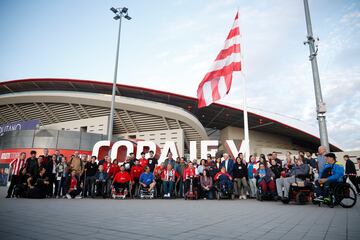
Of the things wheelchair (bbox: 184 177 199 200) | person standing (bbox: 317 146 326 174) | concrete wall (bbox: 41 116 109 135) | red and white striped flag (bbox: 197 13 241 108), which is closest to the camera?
person standing (bbox: 317 146 326 174)

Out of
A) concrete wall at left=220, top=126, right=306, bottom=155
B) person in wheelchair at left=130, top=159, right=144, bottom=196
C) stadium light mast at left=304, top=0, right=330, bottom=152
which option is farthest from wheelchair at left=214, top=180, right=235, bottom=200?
concrete wall at left=220, top=126, right=306, bottom=155

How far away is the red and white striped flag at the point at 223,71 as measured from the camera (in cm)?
1324

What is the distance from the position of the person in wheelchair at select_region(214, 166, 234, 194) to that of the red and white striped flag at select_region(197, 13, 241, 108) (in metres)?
4.95

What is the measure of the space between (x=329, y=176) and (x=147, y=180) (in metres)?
7.11

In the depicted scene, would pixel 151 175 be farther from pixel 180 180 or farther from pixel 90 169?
pixel 90 169

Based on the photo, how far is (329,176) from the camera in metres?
6.51

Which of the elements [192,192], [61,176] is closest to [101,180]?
[61,176]

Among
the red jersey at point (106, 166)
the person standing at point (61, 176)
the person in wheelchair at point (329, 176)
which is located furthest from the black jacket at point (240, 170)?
the person standing at point (61, 176)

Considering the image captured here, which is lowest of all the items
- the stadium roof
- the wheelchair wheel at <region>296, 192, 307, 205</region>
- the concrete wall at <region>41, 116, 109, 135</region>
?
the wheelchair wheel at <region>296, 192, 307, 205</region>

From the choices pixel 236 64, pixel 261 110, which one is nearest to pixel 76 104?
pixel 236 64

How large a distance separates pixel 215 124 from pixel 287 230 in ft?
121

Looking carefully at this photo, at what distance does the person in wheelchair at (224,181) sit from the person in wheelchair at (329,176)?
3.95 meters

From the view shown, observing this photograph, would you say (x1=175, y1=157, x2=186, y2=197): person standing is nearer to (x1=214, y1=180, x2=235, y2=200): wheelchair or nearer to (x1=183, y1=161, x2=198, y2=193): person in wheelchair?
(x1=183, y1=161, x2=198, y2=193): person in wheelchair

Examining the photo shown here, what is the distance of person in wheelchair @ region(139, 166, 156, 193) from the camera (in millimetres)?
10359
